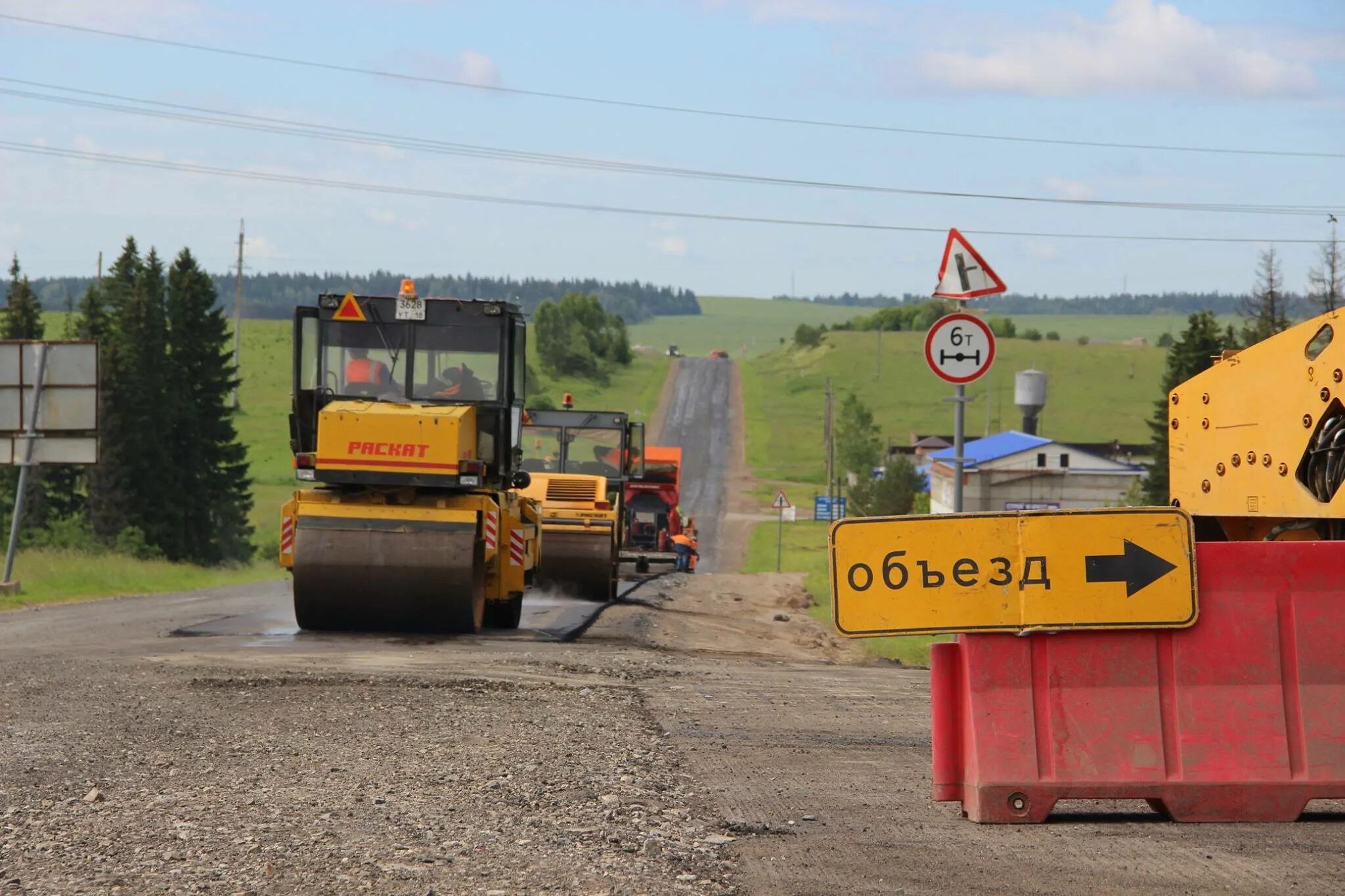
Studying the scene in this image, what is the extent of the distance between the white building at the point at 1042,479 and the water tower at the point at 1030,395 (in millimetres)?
22330

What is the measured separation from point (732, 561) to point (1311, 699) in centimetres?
5289

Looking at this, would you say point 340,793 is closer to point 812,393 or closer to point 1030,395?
point 1030,395

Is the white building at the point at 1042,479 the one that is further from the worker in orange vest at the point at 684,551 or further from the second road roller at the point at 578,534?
the second road roller at the point at 578,534

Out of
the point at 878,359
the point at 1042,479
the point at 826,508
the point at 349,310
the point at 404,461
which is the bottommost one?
the point at 404,461

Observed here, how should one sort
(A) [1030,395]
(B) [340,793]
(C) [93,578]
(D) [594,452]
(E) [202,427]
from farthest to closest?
(A) [1030,395], (E) [202,427], (D) [594,452], (C) [93,578], (B) [340,793]

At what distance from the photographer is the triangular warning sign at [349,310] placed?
1556 centimetres

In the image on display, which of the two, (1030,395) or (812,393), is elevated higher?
(812,393)

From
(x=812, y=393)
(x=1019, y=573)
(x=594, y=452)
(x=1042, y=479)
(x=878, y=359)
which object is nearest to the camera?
(x=1019, y=573)

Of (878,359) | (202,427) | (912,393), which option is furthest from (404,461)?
(878,359)

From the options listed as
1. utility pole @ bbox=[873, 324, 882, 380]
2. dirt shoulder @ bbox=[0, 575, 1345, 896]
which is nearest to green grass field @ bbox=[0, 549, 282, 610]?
dirt shoulder @ bbox=[0, 575, 1345, 896]

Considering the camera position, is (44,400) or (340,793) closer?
(340,793)

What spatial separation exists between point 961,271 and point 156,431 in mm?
44684

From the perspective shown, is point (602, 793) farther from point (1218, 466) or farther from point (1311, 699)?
point (1218, 466)

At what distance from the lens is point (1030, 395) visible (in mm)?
100188
